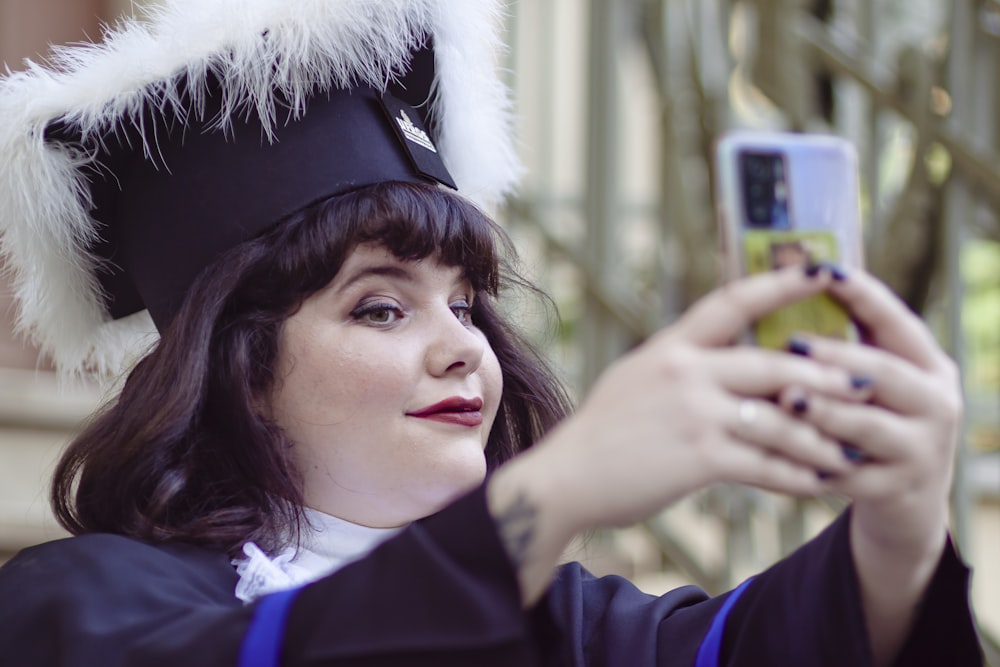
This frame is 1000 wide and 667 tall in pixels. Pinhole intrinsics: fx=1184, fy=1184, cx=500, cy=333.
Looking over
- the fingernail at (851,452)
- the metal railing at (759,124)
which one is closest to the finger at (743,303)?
the fingernail at (851,452)

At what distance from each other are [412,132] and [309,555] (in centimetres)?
54

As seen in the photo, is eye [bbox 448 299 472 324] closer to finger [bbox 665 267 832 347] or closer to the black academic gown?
the black academic gown

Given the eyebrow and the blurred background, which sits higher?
the eyebrow

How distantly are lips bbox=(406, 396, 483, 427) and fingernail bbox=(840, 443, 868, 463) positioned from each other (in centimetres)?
60

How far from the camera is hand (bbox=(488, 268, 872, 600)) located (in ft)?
2.55

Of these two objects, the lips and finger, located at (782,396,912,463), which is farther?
the lips

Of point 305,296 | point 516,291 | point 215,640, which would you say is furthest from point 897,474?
point 516,291

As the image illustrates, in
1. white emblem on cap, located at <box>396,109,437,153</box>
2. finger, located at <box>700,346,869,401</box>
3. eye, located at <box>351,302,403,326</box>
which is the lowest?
eye, located at <box>351,302,403,326</box>

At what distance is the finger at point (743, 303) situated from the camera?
79cm

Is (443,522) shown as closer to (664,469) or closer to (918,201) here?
(664,469)

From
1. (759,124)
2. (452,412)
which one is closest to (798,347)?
(452,412)

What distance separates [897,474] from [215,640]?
0.52 meters

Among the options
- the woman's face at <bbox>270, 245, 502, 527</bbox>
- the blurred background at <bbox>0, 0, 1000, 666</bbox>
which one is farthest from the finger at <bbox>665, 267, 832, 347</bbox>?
the blurred background at <bbox>0, 0, 1000, 666</bbox>

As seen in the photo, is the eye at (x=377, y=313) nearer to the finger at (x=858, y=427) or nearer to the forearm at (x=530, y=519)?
the forearm at (x=530, y=519)
